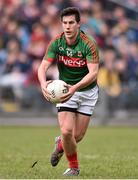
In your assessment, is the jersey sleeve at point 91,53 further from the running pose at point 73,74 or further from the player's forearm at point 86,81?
the player's forearm at point 86,81

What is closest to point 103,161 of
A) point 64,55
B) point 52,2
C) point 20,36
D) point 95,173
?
point 95,173

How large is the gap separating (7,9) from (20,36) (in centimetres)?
120

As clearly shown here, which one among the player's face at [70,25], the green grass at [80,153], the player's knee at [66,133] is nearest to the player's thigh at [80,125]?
the player's knee at [66,133]

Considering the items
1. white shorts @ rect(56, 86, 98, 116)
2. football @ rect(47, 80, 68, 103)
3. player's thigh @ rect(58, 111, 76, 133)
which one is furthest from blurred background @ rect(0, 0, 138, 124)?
football @ rect(47, 80, 68, 103)

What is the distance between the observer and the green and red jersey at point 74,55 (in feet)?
29.2

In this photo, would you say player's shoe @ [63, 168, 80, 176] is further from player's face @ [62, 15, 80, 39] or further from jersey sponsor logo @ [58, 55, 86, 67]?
player's face @ [62, 15, 80, 39]

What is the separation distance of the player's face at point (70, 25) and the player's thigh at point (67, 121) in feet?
3.20

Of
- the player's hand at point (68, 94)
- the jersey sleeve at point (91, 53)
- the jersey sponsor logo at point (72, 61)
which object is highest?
the jersey sleeve at point (91, 53)

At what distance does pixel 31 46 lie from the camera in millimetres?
20266

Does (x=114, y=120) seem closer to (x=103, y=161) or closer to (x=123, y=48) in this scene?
(x=123, y=48)

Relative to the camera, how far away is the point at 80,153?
41.4ft

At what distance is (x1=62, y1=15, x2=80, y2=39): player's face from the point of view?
880cm

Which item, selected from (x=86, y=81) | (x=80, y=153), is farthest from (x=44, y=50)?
(x=86, y=81)

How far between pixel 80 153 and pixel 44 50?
25.9 feet
